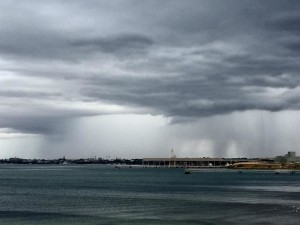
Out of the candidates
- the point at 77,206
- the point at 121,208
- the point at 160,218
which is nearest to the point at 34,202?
the point at 77,206

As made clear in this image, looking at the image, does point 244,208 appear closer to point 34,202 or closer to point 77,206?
point 77,206

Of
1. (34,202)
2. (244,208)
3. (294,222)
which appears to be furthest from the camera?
(34,202)

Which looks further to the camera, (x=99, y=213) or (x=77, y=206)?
(x=77, y=206)

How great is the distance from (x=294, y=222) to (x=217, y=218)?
41.3 feet

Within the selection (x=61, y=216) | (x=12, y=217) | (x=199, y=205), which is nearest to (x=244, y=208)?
(x=199, y=205)

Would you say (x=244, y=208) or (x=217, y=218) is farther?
(x=244, y=208)

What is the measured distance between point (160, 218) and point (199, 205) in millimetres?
25886

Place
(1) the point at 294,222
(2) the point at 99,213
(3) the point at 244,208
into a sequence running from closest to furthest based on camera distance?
(1) the point at 294,222 < (2) the point at 99,213 < (3) the point at 244,208

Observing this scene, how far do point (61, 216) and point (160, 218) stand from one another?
17866 millimetres

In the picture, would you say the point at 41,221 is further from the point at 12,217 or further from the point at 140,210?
the point at 140,210

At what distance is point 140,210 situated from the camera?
321 ft

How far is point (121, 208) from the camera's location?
101 metres

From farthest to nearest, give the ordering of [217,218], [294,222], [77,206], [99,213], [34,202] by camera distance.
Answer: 1. [34,202]
2. [77,206]
3. [99,213]
4. [217,218]
5. [294,222]

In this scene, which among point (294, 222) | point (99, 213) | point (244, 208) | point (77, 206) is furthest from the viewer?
point (77, 206)
